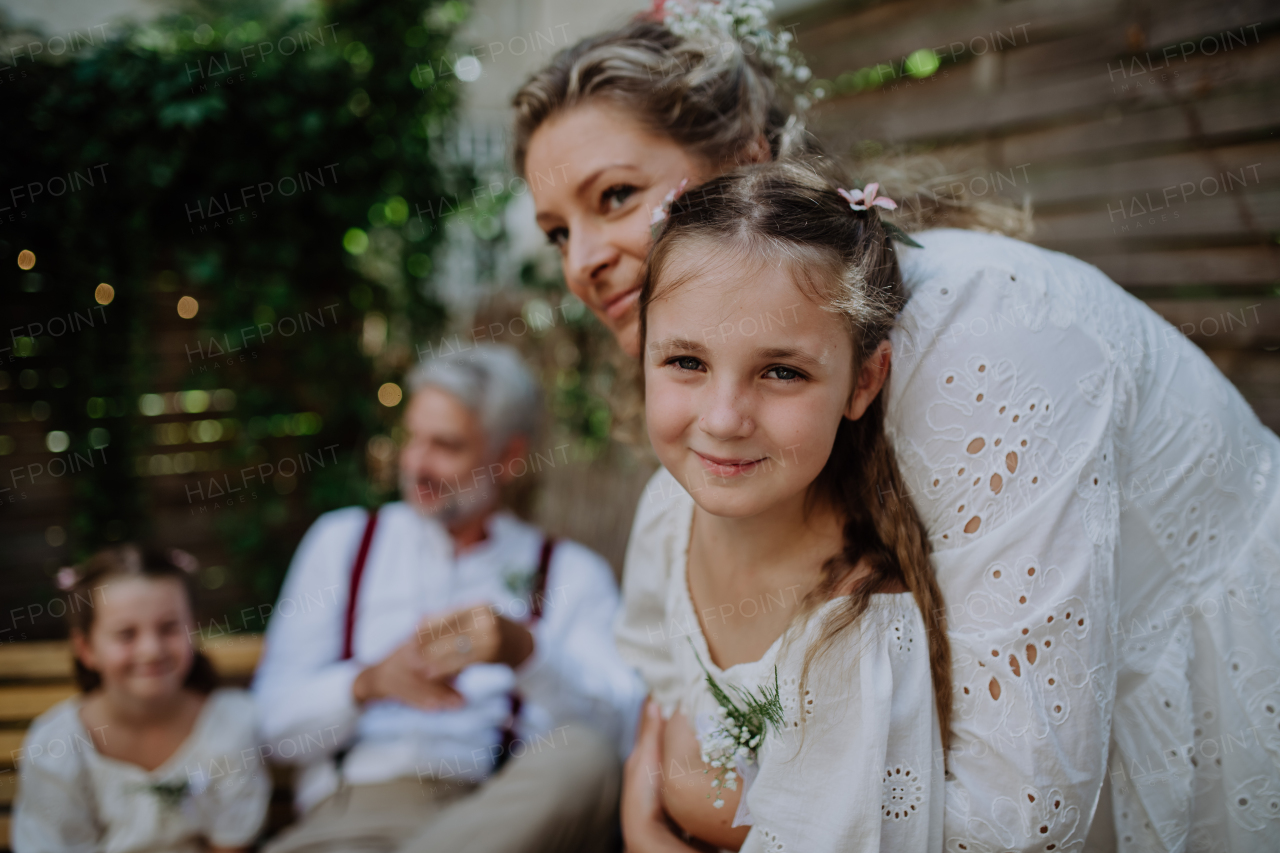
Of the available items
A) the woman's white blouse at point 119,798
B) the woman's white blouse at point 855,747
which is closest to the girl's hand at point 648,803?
the woman's white blouse at point 855,747

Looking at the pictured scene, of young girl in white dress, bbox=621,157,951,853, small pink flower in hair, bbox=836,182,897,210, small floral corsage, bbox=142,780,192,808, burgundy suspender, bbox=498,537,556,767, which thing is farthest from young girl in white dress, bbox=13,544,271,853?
small pink flower in hair, bbox=836,182,897,210

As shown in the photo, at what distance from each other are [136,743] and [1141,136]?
11.0ft

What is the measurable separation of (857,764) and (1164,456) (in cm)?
76

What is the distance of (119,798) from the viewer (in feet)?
6.93

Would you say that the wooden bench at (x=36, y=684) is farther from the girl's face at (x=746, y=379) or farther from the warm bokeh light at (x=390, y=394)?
the girl's face at (x=746, y=379)

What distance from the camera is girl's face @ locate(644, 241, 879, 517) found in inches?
48.1

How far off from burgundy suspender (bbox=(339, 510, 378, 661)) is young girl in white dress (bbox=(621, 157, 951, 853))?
5.21ft

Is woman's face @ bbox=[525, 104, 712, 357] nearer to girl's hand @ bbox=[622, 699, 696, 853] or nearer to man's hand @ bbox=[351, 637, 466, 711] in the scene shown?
girl's hand @ bbox=[622, 699, 696, 853]

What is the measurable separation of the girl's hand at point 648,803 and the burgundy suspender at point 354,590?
1.29 metres

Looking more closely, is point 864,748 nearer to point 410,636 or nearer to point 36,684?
point 410,636

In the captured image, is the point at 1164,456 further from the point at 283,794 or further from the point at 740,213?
the point at 283,794

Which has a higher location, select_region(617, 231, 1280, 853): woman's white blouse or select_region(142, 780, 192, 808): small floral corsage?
select_region(617, 231, 1280, 853): woman's white blouse

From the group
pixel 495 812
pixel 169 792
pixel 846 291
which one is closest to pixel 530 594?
pixel 495 812

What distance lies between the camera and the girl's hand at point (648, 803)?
5.17 ft
